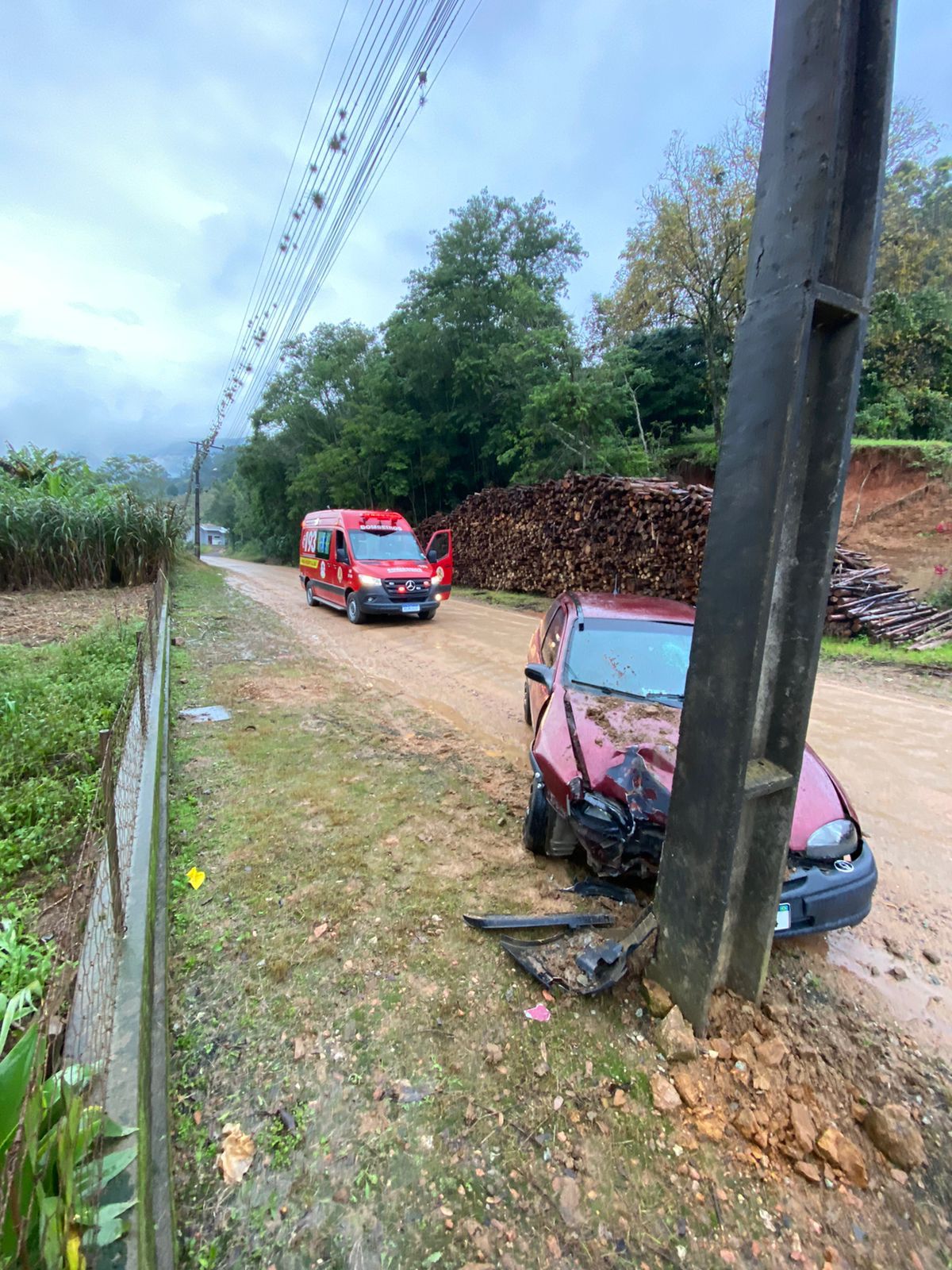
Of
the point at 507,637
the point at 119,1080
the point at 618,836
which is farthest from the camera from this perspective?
the point at 507,637

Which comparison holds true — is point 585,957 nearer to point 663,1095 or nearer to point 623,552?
point 663,1095

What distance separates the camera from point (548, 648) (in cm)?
481

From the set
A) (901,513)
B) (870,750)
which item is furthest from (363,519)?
(901,513)

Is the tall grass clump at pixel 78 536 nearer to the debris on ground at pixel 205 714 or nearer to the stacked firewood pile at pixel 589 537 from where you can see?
the debris on ground at pixel 205 714

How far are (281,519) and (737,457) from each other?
132 ft

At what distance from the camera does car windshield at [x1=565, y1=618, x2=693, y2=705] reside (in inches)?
154

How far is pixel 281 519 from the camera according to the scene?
3925cm

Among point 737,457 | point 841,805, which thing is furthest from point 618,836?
point 737,457

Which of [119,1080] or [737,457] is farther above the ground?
[737,457]

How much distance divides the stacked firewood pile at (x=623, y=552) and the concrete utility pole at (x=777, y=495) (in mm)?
5777

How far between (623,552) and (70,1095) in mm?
12731

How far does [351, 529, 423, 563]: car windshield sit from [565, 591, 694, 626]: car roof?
752 centimetres

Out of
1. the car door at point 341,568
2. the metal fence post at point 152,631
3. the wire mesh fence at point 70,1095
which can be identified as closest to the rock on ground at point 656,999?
the wire mesh fence at point 70,1095

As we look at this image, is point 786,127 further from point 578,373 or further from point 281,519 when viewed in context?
point 281,519
